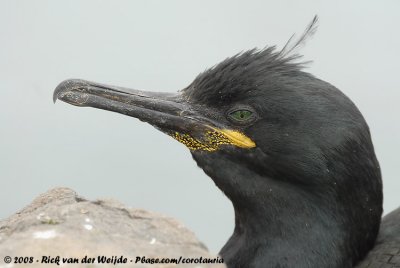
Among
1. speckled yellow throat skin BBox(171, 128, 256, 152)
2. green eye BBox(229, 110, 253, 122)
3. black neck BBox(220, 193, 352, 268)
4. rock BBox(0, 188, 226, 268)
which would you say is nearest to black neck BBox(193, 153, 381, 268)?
black neck BBox(220, 193, 352, 268)

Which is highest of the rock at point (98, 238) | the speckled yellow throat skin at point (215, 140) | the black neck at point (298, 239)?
the speckled yellow throat skin at point (215, 140)

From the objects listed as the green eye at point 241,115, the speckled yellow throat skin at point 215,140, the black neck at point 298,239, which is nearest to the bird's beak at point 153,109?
the speckled yellow throat skin at point 215,140

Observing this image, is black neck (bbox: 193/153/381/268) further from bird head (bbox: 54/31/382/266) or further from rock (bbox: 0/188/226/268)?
rock (bbox: 0/188/226/268)

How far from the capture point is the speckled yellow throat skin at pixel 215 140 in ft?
16.4

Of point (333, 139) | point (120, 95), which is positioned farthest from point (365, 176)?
point (120, 95)

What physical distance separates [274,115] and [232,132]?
366 millimetres

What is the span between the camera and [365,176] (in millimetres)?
4801

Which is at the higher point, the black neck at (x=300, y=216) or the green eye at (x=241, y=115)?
the green eye at (x=241, y=115)

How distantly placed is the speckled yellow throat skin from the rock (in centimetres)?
151

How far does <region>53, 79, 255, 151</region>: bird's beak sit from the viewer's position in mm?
5137

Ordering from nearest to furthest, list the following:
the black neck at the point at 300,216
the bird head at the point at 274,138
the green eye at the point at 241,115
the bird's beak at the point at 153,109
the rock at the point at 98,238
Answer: the rock at the point at 98,238 → the bird head at the point at 274,138 → the black neck at the point at 300,216 → the green eye at the point at 241,115 → the bird's beak at the point at 153,109

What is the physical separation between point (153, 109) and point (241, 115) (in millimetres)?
676

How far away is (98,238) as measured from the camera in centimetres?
328

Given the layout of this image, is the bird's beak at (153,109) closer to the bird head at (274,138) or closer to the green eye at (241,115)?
the bird head at (274,138)
